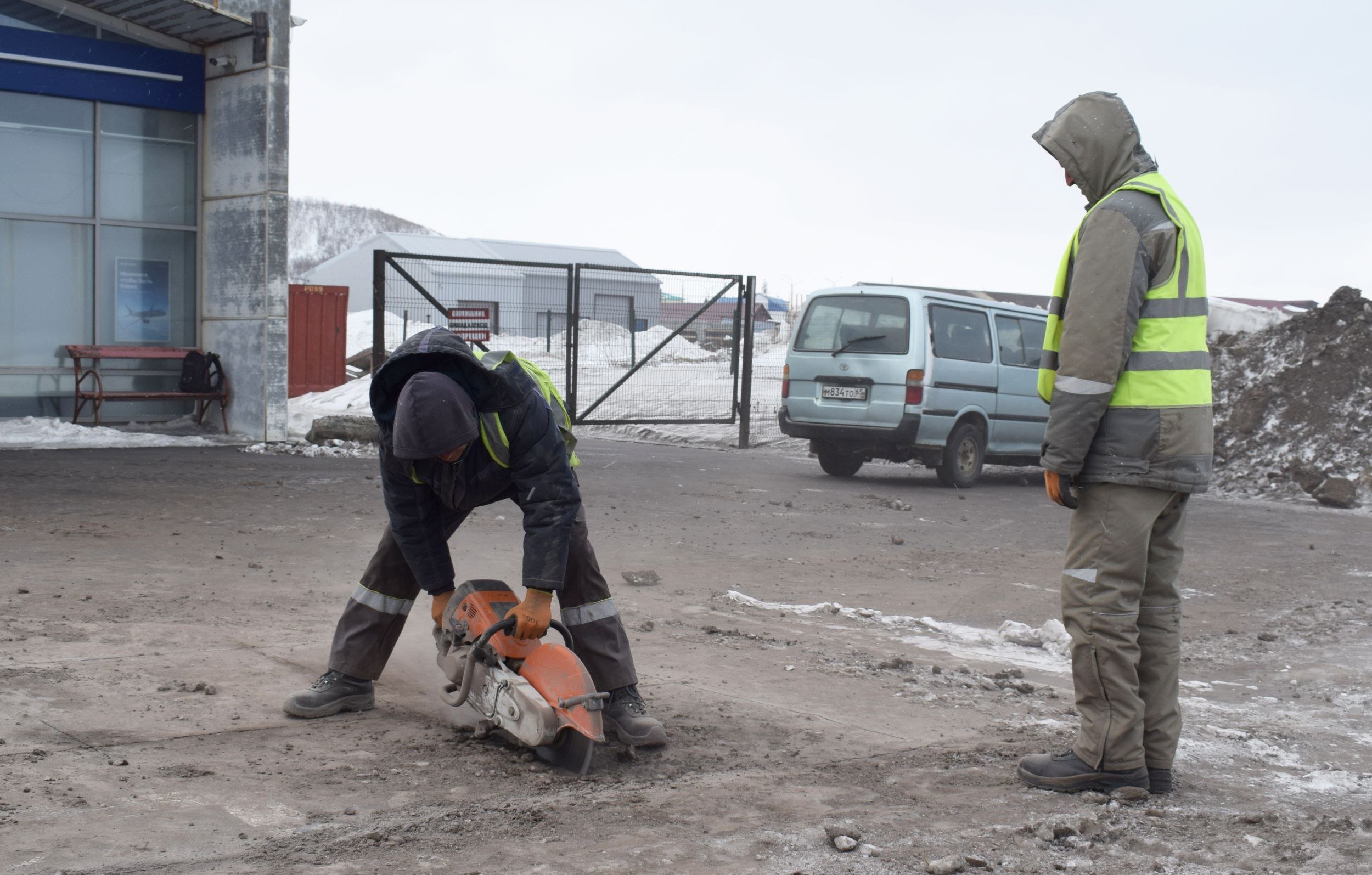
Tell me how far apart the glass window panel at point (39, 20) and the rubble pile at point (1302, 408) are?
14.5 m

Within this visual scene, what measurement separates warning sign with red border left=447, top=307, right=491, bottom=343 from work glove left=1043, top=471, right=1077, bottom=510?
11717 mm

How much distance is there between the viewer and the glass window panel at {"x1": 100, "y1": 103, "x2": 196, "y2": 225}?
14.9 m

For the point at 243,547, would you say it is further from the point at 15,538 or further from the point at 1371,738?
the point at 1371,738

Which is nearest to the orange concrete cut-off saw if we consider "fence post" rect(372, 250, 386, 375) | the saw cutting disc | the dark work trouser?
the saw cutting disc

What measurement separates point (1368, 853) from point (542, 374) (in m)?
2.87

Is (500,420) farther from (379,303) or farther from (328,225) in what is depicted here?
(328,225)

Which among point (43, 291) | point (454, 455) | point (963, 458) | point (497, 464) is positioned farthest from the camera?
point (43, 291)

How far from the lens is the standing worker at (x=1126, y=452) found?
3.64m

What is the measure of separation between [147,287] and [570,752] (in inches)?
525

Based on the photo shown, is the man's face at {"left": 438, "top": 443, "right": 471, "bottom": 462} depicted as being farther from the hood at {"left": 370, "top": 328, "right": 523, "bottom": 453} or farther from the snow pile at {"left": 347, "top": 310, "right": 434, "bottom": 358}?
the snow pile at {"left": 347, "top": 310, "right": 434, "bottom": 358}

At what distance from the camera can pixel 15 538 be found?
7508mm

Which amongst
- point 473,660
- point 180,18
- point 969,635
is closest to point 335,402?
point 180,18

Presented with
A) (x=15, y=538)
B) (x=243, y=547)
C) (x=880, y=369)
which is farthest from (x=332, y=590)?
(x=880, y=369)

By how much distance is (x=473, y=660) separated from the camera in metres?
3.87
